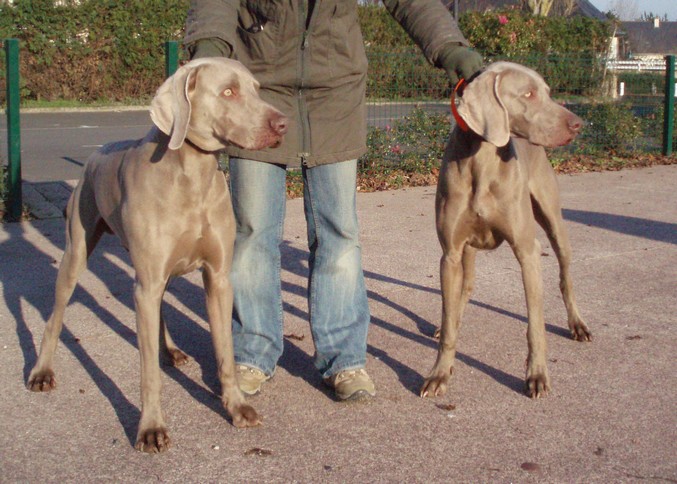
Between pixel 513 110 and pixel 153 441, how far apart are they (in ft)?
6.64

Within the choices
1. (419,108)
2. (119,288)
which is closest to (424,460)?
(119,288)

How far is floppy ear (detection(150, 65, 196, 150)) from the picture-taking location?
10.9 ft

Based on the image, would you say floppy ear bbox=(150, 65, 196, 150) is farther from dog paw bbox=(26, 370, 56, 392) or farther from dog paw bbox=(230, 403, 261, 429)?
dog paw bbox=(26, 370, 56, 392)

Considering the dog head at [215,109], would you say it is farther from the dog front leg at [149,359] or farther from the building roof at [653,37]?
the building roof at [653,37]

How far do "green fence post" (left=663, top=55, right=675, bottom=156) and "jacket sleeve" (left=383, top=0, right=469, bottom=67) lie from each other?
8955 millimetres

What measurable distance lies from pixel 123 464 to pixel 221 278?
33.3 inches

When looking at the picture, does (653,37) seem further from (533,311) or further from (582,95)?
(533,311)

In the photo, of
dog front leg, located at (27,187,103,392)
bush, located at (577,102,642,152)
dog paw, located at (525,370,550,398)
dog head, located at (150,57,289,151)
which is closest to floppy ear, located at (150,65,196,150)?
dog head, located at (150,57,289,151)

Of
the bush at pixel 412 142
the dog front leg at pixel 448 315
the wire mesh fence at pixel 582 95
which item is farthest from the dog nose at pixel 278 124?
the wire mesh fence at pixel 582 95

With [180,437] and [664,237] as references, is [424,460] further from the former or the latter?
[664,237]

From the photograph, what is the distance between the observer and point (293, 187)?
9.38 m

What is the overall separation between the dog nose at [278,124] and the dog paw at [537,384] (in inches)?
64.2

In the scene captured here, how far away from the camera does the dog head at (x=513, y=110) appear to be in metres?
3.77

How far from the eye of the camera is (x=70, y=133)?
16.4m
